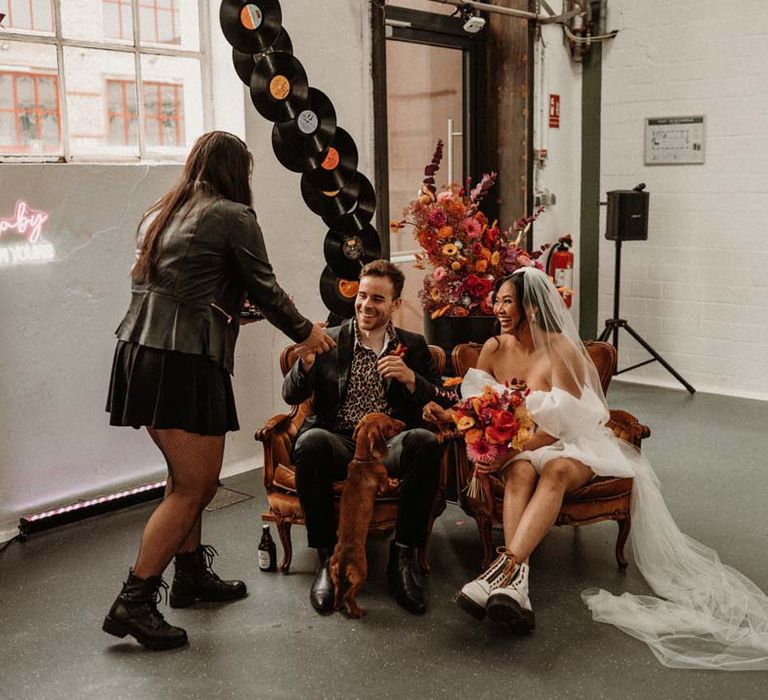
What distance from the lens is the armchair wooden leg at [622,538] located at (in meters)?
3.50

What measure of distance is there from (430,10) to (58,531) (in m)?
3.78

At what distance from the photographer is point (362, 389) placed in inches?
138

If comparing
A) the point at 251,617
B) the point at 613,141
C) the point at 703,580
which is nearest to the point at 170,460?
the point at 251,617

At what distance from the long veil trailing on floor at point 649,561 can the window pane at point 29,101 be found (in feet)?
6.86

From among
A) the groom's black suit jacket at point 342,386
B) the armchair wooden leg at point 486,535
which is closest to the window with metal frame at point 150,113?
the groom's black suit jacket at point 342,386

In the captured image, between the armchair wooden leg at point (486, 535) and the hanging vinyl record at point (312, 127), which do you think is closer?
the armchair wooden leg at point (486, 535)

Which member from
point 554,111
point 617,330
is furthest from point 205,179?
point 554,111

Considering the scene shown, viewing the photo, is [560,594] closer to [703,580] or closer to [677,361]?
[703,580]

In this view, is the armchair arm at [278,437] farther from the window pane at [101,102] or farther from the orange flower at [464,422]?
the window pane at [101,102]

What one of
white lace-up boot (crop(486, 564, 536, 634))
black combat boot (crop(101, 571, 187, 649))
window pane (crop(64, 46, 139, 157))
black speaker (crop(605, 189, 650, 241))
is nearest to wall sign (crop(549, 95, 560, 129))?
black speaker (crop(605, 189, 650, 241))

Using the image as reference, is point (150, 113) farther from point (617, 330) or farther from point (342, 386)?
point (617, 330)

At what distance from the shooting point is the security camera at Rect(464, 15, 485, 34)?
19.4 ft

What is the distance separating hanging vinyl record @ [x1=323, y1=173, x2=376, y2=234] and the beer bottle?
71.1 inches

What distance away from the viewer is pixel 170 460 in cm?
296
